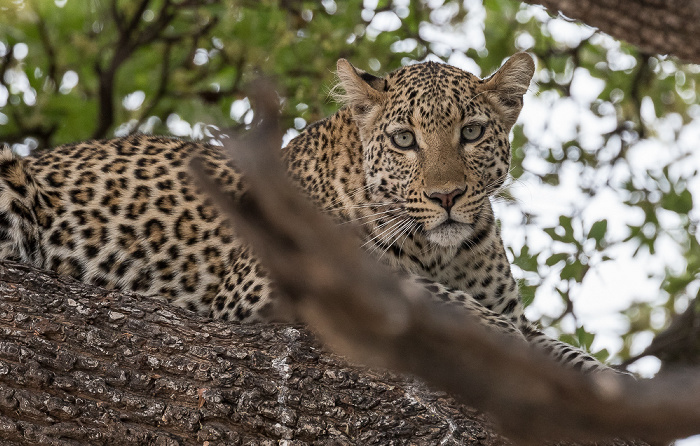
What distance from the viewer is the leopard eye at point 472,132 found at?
589 cm

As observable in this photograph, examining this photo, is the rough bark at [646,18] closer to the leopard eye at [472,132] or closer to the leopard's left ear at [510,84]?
the leopard eye at [472,132]

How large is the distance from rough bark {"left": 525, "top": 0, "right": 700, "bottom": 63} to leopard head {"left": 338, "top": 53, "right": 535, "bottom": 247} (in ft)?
4.89

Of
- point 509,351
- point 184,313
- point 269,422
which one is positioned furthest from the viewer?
point 184,313

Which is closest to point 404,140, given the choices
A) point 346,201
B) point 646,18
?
point 346,201

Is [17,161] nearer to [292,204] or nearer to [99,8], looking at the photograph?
[99,8]

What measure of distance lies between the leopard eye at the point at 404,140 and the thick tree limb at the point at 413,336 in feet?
16.0

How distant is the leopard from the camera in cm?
561

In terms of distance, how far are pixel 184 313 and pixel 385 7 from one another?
5.35m

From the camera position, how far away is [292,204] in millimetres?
990

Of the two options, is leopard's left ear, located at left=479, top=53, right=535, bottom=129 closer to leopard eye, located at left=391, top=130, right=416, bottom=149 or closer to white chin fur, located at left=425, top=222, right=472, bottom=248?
leopard eye, located at left=391, top=130, right=416, bottom=149

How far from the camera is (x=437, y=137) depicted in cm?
578

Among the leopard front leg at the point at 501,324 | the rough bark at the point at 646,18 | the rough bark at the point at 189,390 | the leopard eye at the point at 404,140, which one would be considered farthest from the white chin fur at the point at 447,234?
the rough bark at the point at 189,390

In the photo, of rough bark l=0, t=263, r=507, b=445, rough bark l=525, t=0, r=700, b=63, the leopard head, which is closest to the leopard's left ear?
the leopard head

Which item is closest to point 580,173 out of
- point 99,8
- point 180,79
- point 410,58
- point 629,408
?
point 410,58
